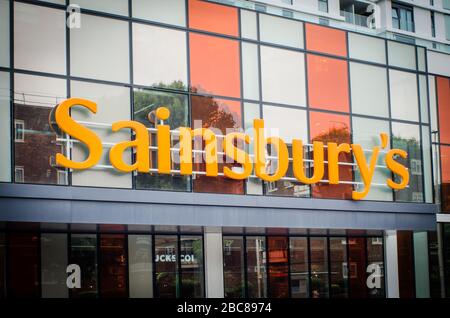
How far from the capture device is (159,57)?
66.0 ft

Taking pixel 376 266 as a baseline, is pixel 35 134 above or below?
above

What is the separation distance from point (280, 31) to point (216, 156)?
16.8 ft

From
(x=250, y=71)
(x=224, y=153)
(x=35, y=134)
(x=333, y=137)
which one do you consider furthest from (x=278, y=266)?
(x=35, y=134)

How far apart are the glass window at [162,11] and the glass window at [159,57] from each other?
0.27 metres

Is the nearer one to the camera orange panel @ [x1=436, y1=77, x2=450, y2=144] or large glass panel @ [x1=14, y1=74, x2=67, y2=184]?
large glass panel @ [x1=14, y1=74, x2=67, y2=184]

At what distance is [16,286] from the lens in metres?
18.5

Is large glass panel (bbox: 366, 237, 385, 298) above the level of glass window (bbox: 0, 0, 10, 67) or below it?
below

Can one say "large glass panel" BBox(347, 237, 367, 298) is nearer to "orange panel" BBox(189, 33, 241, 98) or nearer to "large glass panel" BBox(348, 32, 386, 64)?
"large glass panel" BBox(348, 32, 386, 64)

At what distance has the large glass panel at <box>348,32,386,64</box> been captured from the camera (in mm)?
24266

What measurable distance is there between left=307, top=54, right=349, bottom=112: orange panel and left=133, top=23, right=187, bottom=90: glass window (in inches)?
188

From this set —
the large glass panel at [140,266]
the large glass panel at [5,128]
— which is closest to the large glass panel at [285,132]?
the large glass panel at [140,266]

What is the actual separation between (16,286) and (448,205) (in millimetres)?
16268

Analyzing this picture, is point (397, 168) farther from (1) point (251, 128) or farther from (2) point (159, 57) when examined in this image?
(2) point (159, 57)

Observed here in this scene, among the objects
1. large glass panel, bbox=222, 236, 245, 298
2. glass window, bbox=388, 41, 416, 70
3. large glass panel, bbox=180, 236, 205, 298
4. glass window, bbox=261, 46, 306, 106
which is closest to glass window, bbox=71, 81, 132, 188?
large glass panel, bbox=180, 236, 205, 298
